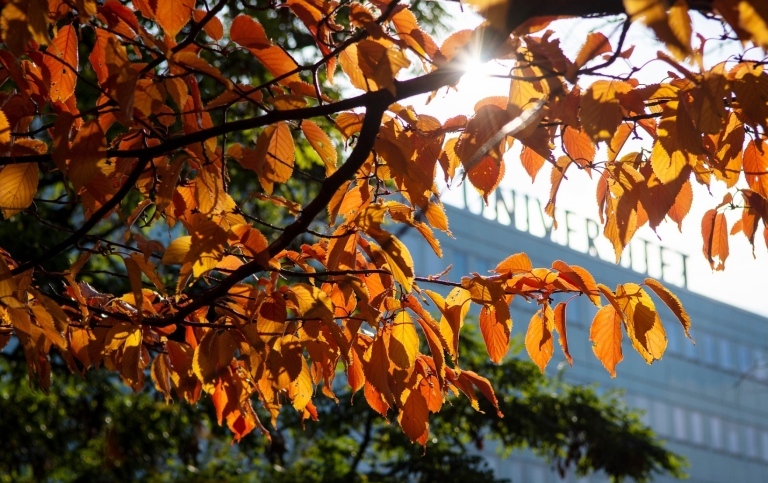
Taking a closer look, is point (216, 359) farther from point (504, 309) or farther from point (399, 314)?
point (504, 309)

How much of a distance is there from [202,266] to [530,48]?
622 mm

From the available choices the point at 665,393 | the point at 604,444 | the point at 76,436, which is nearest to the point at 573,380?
the point at 665,393

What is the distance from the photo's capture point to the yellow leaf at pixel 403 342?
1.83 meters

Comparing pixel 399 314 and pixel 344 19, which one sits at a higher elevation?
pixel 344 19

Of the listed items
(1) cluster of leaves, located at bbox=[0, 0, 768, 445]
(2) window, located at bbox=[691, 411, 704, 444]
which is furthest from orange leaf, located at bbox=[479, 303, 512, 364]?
(2) window, located at bbox=[691, 411, 704, 444]

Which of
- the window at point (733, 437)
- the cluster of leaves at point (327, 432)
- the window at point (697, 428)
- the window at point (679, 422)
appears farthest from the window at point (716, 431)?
the cluster of leaves at point (327, 432)

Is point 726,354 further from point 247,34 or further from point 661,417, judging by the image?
point 247,34

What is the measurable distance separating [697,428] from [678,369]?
7.92ft

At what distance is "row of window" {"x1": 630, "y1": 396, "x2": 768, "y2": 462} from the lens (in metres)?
33.9

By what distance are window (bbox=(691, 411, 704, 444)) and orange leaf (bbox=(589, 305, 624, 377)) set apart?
36049 millimetres

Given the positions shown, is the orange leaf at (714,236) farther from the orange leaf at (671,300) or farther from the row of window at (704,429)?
the row of window at (704,429)

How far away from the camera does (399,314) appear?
1.88 meters

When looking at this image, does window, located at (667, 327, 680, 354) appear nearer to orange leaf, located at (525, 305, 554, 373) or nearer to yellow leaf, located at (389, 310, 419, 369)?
orange leaf, located at (525, 305, 554, 373)

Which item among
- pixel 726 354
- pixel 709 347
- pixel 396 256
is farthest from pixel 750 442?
pixel 396 256
